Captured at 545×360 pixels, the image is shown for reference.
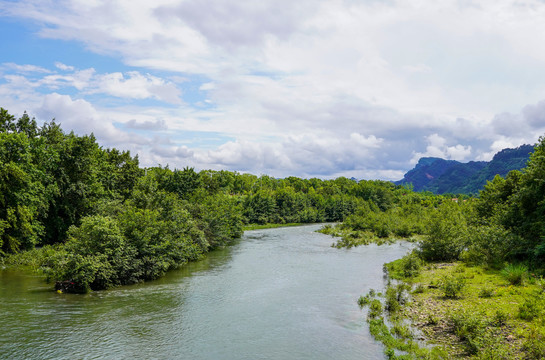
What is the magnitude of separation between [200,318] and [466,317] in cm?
1797

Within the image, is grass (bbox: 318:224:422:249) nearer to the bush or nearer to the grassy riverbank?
the bush

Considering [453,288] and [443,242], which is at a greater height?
[443,242]

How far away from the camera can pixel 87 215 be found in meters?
49.2

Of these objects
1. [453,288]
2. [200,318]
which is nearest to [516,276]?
[453,288]

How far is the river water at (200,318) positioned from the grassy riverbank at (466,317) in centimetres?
183

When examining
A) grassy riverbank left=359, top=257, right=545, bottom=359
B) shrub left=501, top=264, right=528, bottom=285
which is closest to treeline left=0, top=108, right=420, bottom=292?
grassy riverbank left=359, top=257, right=545, bottom=359

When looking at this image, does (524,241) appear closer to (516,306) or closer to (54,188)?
(516,306)

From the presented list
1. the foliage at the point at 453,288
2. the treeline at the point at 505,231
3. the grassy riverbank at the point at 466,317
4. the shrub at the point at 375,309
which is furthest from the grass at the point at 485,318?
the treeline at the point at 505,231

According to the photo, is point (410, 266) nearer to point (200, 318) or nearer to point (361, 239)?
point (200, 318)

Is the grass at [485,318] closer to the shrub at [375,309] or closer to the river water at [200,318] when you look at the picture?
the shrub at [375,309]

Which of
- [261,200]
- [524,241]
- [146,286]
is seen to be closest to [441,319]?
[524,241]

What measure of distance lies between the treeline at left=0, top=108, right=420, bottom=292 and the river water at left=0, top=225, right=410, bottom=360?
8.18 ft

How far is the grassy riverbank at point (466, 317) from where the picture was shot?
17.5 m

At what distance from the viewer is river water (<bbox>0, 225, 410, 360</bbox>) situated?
20531 millimetres
